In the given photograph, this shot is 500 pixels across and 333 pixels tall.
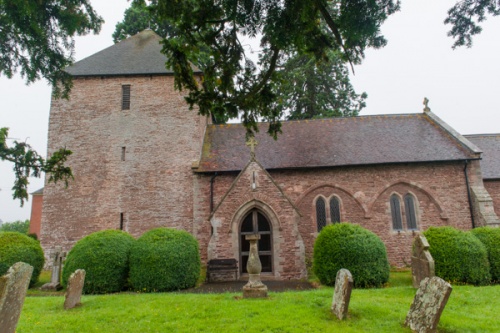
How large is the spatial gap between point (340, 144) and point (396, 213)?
4.73 metres

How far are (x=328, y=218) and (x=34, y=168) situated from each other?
1306cm

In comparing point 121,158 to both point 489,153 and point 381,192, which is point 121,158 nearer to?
point 381,192

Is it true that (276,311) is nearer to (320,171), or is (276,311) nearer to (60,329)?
(60,329)

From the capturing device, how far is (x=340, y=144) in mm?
19453

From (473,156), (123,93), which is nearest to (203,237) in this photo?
(123,93)

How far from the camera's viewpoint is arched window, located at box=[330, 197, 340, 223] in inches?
699

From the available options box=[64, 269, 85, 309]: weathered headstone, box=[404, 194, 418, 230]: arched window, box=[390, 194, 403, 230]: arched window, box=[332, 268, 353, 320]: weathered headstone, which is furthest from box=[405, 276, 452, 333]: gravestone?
box=[404, 194, 418, 230]: arched window

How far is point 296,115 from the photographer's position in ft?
104

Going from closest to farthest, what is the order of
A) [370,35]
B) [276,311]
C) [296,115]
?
[370,35] < [276,311] < [296,115]

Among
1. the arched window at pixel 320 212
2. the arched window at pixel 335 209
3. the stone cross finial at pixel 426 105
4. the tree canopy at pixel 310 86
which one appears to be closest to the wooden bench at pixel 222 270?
the arched window at pixel 320 212

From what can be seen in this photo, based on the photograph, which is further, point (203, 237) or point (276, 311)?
point (203, 237)

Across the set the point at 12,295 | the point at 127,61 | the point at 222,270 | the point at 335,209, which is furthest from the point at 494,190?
the point at 127,61

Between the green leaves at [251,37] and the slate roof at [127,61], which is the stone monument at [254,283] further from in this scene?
the slate roof at [127,61]

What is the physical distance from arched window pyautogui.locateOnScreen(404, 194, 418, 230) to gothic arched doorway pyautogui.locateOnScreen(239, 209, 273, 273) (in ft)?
25.4
